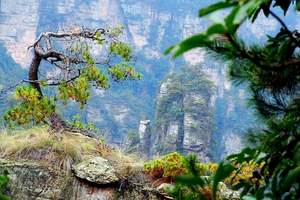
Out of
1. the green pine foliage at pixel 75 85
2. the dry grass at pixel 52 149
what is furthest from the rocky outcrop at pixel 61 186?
the green pine foliage at pixel 75 85

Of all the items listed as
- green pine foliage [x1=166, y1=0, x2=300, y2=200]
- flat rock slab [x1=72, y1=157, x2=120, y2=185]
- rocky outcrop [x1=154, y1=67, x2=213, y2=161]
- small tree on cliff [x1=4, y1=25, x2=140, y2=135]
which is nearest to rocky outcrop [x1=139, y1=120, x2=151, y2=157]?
rocky outcrop [x1=154, y1=67, x2=213, y2=161]

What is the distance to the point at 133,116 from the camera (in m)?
40.2

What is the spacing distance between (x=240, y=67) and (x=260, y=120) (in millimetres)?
188

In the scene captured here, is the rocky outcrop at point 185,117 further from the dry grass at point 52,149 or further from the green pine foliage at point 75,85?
the dry grass at point 52,149

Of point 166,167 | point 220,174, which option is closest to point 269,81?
point 220,174

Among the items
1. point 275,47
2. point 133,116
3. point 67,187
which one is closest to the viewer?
point 275,47

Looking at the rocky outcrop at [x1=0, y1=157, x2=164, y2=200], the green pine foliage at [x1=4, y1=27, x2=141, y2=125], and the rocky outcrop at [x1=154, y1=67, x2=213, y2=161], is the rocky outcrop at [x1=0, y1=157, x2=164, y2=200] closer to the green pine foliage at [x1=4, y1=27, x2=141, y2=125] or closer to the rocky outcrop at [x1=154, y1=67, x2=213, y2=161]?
the green pine foliage at [x1=4, y1=27, x2=141, y2=125]

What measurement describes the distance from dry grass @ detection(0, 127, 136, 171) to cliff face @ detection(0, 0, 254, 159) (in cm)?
3187

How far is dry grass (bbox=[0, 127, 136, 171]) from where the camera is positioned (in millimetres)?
3592

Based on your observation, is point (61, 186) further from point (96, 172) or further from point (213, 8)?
point (213, 8)

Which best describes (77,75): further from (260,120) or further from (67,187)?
(260,120)

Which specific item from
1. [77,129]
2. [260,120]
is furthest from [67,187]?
[260,120]

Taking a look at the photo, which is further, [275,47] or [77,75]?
[77,75]

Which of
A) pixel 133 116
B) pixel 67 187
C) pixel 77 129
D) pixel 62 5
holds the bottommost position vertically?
→ pixel 133 116
